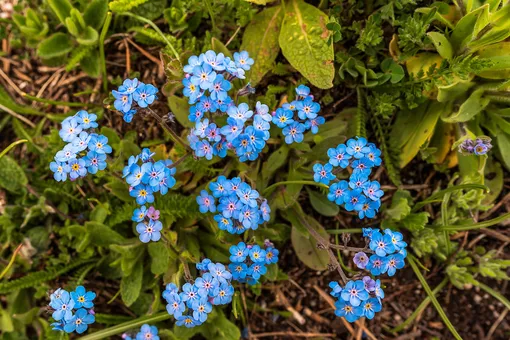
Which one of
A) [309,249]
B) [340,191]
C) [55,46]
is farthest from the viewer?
[55,46]

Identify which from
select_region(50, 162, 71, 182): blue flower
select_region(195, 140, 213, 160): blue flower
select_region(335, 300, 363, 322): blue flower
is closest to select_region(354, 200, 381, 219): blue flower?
select_region(335, 300, 363, 322): blue flower

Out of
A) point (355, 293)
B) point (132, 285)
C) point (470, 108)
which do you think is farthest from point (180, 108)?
point (470, 108)

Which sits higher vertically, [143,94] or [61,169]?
[143,94]

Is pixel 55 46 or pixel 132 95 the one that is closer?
pixel 132 95

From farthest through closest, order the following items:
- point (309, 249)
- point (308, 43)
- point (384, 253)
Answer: point (309, 249) < point (308, 43) < point (384, 253)

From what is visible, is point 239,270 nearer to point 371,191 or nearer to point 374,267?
point 374,267

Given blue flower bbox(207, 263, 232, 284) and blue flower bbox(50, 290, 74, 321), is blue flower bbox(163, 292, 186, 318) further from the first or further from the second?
blue flower bbox(50, 290, 74, 321)

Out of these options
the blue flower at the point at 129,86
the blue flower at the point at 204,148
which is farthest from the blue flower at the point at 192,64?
the blue flower at the point at 204,148
